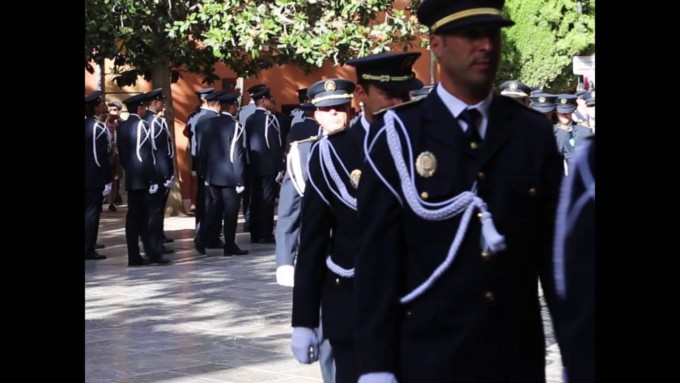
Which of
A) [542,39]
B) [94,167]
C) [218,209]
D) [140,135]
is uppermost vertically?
[542,39]

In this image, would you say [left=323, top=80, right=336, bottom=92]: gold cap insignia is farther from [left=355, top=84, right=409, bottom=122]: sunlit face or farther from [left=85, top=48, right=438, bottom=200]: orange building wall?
[left=85, top=48, right=438, bottom=200]: orange building wall

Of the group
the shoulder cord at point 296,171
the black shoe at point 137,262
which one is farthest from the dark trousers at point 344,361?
the black shoe at point 137,262

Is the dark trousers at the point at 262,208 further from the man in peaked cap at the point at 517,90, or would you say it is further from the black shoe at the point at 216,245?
the man in peaked cap at the point at 517,90

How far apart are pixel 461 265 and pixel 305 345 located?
1.44 metres

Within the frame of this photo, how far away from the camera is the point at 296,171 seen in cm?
802

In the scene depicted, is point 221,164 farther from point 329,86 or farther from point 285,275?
point 285,275

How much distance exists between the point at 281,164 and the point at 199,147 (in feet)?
6.23

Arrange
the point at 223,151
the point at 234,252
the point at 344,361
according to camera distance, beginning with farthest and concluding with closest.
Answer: the point at 223,151
the point at 234,252
the point at 344,361

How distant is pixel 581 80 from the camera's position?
1233 inches

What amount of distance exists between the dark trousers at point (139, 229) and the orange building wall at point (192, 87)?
836 centimetres

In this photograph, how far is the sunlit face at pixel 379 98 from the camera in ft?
20.2

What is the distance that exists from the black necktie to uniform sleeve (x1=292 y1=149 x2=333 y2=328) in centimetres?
149

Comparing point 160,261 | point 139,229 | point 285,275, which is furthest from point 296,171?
point 160,261
